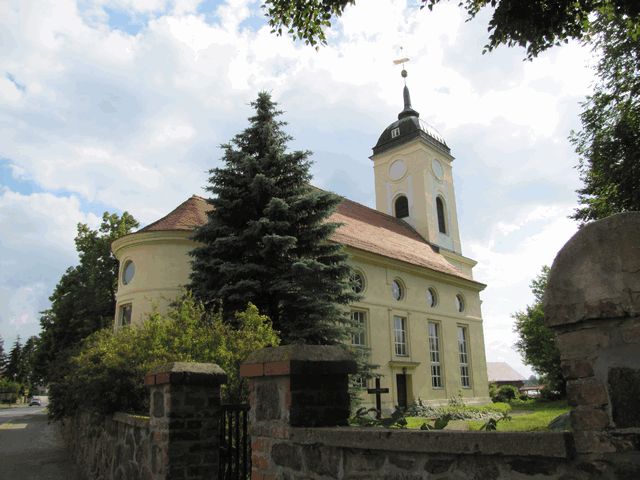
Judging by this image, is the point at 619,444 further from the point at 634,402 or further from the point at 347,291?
the point at 347,291

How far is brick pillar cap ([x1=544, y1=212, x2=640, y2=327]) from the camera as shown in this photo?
2266mm

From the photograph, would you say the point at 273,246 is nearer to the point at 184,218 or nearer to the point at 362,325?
the point at 184,218

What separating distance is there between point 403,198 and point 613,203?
19.7 m

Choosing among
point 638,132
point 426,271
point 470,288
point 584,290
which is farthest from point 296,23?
point 470,288

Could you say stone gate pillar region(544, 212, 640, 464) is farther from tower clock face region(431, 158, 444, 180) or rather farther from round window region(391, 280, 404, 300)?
tower clock face region(431, 158, 444, 180)

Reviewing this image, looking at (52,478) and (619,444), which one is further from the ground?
(619,444)

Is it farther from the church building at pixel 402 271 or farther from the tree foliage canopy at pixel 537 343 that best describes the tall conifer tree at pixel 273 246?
the tree foliage canopy at pixel 537 343

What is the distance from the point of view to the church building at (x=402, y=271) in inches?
726

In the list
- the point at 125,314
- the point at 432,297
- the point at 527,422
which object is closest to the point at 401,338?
the point at 432,297

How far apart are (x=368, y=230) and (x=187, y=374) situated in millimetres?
21729

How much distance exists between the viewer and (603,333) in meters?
2.32

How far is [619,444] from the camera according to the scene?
2.21m

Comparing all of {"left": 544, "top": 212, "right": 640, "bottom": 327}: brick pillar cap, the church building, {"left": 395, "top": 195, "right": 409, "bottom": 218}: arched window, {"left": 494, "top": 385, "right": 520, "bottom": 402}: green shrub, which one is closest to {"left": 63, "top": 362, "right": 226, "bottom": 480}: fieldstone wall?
{"left": 544, "top": 212, "right": 640, "bottom": 327}: brick pillar cap

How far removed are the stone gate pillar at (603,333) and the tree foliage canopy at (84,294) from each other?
28184 millimetres
